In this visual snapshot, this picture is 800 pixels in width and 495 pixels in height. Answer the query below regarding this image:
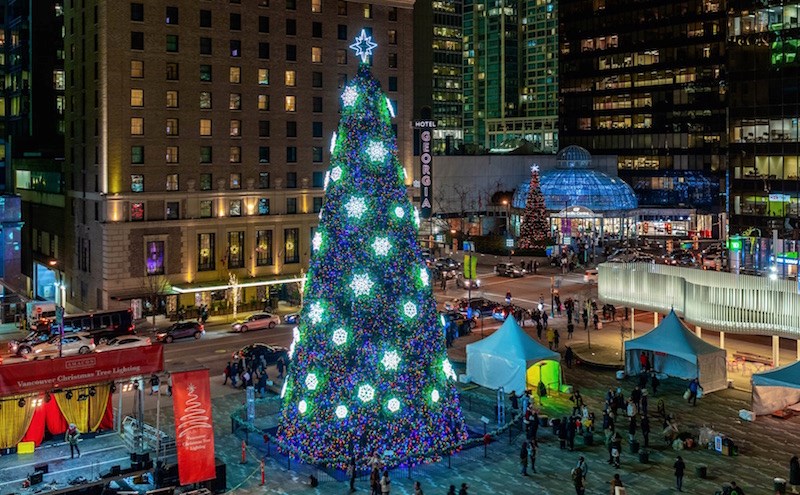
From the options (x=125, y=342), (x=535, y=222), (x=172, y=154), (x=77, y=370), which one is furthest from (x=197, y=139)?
(x=535, y=222)

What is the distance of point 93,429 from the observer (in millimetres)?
32906

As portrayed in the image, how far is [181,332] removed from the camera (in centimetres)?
5584

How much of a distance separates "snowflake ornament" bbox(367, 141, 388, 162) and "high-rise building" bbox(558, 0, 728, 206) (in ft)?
377

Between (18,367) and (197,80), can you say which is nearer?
(18,367)

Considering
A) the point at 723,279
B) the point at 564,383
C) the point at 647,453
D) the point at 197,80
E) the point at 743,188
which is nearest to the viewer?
the point at 647,453

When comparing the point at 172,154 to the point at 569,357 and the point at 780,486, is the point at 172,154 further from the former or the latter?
the point at 780,486

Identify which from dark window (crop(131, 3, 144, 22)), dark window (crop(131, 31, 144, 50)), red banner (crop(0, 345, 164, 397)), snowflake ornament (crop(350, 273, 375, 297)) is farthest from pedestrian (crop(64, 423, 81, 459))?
dark window (crop(131, 3, 144, 22))

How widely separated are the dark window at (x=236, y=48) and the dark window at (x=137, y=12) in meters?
7.93

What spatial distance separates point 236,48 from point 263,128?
6.95m

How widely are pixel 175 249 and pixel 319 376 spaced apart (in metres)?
39.5

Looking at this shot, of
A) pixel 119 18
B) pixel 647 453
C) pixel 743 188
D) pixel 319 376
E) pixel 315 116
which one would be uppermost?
pixel 119 18

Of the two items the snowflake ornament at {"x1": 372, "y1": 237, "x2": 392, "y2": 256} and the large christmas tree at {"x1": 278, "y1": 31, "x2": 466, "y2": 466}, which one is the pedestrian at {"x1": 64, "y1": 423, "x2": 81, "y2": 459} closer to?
the large christmas tree at {"x1": 278, "y1": 31, "x2": 466, "y2": 466}

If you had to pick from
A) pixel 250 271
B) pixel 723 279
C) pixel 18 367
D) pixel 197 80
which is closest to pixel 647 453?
pixel 723 279

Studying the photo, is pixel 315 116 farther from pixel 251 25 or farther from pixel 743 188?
pixel 743 188
